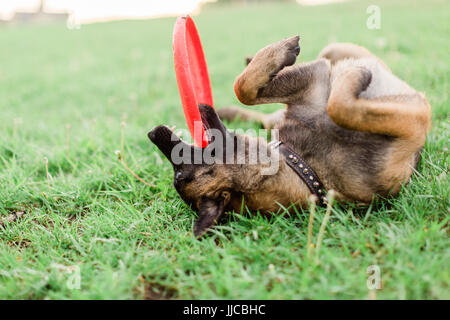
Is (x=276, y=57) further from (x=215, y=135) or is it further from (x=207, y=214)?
(x=207, y=214)

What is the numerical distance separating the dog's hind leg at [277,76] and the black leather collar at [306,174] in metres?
0.56

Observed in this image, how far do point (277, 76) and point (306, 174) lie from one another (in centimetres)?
91

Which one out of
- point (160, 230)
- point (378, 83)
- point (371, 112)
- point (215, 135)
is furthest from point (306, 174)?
point (160, 230)

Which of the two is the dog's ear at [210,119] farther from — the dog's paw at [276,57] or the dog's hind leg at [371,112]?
the dog's hind leg at [371,112]

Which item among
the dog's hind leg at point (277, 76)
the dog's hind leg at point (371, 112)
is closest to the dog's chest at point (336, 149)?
the dog's hind leg at point (371, 112)

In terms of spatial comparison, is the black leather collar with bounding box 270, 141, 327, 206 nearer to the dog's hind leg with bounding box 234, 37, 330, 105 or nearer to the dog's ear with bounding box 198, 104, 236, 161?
the dog's ear with bounding box 198, 104, 236, 161

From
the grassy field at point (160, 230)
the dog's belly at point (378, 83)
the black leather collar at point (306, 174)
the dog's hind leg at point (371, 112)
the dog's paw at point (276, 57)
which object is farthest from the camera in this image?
the dog's paw at point (276, 57)

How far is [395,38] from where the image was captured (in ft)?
23.3

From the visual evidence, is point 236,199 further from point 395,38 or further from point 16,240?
point 395,38

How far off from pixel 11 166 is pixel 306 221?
3.12 m

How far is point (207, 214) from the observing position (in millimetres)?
2641

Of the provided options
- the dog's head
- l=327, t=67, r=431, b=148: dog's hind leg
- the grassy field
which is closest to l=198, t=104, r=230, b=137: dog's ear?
the dog's head

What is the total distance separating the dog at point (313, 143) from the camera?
2541 mm
